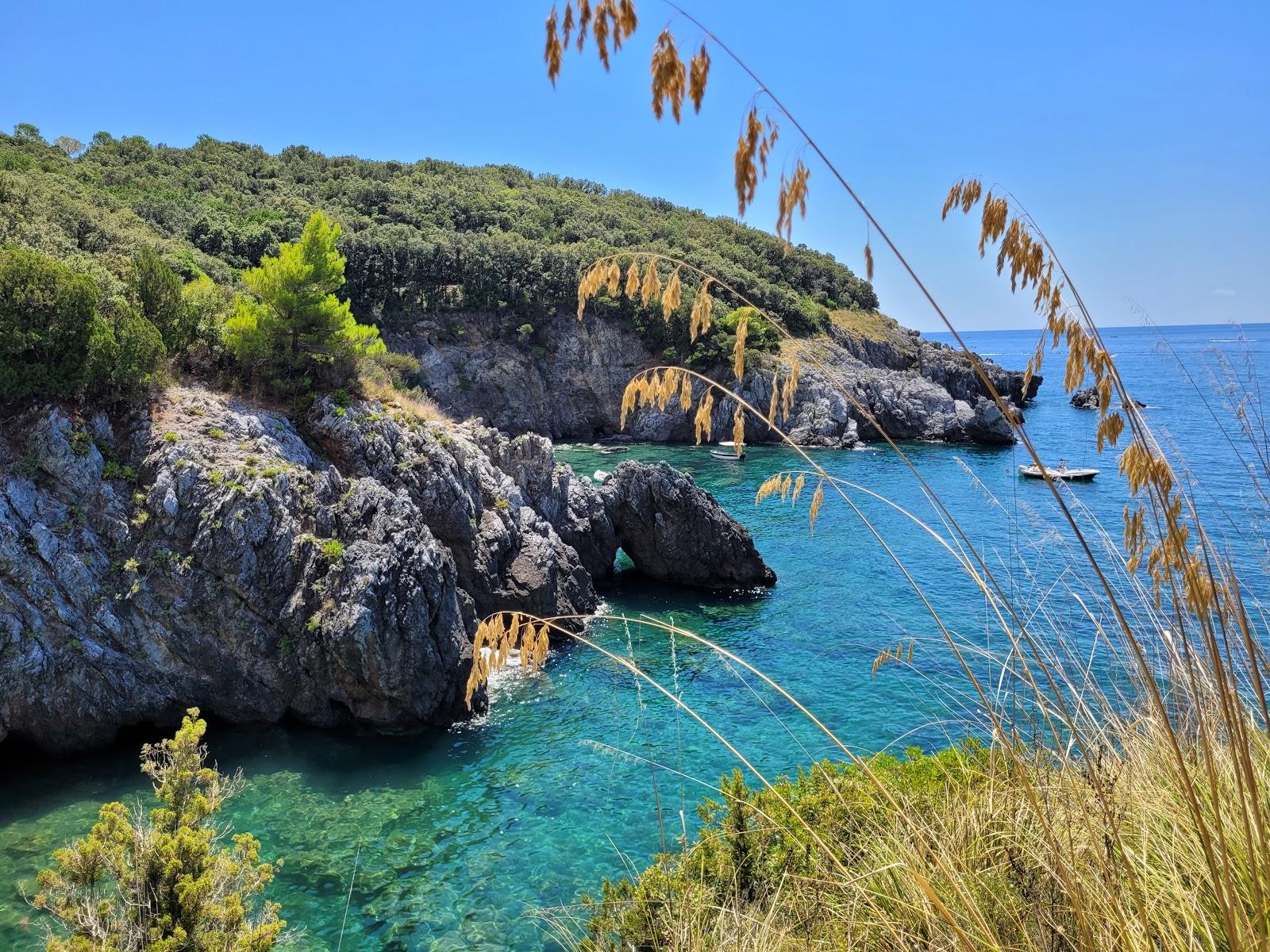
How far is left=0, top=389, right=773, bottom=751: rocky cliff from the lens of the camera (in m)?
14.1

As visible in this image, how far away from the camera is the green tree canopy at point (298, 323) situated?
19.6 m

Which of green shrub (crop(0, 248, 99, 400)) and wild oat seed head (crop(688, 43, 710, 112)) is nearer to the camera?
wild oat seed head (crop(688, 43, 710, 112))

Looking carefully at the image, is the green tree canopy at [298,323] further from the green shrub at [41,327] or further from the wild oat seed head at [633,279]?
the wild oat seed head at [633,279]

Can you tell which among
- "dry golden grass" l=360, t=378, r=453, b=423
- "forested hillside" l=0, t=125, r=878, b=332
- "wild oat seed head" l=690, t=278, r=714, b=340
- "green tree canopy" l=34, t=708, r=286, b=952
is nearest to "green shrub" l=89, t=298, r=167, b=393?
"dry golden grass" l=360, t=378, r=453, b=423

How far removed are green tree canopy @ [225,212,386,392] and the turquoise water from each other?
9.72 m

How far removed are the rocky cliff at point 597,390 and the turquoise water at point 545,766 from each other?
29.8 m

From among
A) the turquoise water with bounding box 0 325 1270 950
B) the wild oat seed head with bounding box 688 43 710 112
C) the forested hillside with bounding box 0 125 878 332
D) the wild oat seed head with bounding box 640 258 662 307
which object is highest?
the forested hillside with bounding box 0 125 878 332

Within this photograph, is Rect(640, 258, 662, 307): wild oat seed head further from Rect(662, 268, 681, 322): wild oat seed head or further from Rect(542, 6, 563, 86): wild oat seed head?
Rect(542, 6, 563, 86): wild oat seed head

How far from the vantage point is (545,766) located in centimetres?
1444

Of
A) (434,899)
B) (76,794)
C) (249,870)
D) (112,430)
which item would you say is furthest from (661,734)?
(112,430)

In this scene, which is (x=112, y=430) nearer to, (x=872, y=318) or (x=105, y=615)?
(x=105, y=615)

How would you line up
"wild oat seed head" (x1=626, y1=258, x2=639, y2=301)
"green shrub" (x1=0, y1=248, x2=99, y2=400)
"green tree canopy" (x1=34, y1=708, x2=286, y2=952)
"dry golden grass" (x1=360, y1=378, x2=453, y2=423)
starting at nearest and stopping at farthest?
1. "wild oat seed head" (x1=626, y1=258, x2=639, y2=301)
2. "green tree canopy" (x1=34, y1=708, x2=286, y2=952)
3. "green shrub" (x1=0, y1=248, x2=99, y2=400)
4. "dry golden grass" (x1=360, y1=378, x2=453, y2=423)

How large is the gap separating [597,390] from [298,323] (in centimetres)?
3868

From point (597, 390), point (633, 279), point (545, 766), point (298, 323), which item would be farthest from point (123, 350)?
point (597, 390)
